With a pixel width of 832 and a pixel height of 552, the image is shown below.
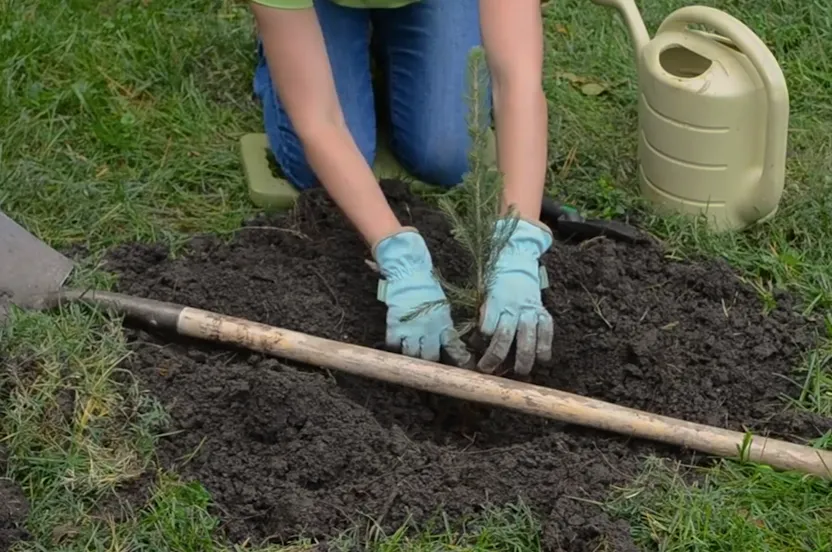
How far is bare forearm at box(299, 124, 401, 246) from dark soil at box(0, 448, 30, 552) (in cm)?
82

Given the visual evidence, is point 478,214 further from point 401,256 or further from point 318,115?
point 318,115

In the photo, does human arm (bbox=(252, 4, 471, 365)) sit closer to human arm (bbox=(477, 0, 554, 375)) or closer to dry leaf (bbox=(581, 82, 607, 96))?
human arm (bbox=(477, 0, 554, 375))

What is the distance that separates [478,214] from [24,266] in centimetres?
102

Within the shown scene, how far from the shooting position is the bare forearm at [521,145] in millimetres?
2410

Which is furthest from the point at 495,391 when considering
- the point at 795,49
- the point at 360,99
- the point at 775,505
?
the point at 795,49

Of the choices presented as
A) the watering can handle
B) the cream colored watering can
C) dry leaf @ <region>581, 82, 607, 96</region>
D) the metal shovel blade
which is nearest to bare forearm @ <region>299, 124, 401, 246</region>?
the metal shovel blade

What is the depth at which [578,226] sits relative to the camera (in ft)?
8.96

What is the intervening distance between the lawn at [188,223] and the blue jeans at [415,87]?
204 millimetres

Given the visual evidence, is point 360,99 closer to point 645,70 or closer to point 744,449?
point 645,70

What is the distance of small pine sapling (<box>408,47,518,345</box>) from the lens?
6.40 ft

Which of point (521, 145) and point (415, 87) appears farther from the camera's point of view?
point (415, 87)

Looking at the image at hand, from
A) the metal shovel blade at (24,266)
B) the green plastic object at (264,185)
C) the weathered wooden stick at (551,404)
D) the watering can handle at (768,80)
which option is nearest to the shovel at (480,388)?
the weathered wooden stick at (551,404)

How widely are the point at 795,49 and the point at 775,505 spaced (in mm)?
1820

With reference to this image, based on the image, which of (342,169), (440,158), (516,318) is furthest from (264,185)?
(516,318)
